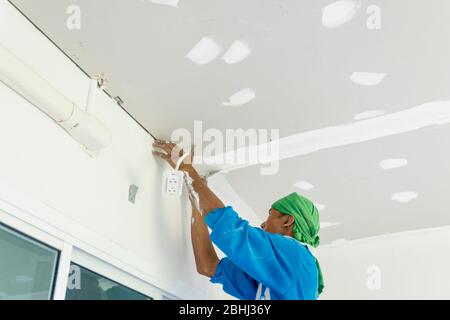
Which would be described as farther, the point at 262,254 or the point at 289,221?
the point at 289,221

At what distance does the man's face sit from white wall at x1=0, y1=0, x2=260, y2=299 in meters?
0.45

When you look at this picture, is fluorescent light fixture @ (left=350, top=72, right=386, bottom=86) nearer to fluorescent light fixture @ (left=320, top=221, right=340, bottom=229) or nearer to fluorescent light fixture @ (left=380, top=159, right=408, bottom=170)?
fluorescent light fixture @ (left=380, top=159, right=408, bottom=170)

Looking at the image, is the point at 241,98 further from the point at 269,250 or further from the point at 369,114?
the point at 269,250

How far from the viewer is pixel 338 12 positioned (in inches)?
62.5

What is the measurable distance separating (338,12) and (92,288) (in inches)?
47.5

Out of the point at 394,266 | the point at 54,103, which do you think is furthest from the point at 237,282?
the point at 394,266

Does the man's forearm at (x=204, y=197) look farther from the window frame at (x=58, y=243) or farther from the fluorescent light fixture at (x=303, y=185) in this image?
the fluorescent light fixture at (x=303, y=185)

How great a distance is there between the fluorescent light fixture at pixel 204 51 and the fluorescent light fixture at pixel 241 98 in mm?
228

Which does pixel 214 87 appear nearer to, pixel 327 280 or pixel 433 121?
pixel 433 121

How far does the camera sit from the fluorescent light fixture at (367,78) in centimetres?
185

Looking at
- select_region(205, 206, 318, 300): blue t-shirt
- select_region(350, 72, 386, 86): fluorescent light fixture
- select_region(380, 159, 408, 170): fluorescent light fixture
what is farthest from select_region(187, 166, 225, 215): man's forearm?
select_region(380, 159, 408, 170): fluorescent light fixture

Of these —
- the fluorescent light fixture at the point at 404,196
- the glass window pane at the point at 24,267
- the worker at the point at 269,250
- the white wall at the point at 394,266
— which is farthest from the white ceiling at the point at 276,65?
the white wall at the point at 394,266

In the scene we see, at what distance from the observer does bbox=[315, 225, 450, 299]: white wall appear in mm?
2975
